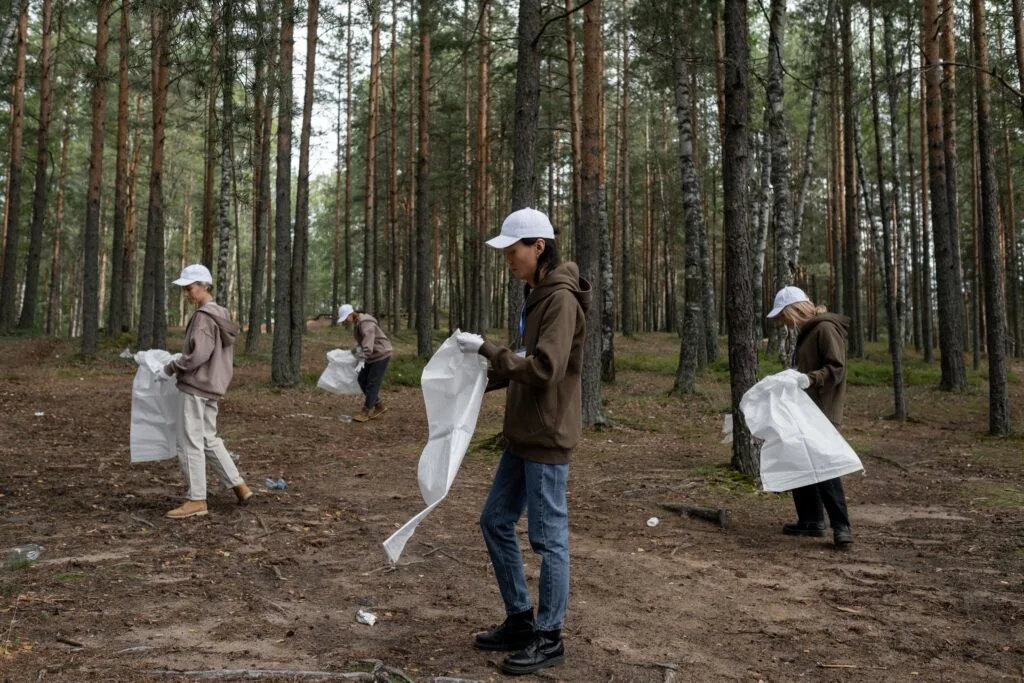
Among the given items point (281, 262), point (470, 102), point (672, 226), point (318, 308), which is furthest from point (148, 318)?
point (318, 308)

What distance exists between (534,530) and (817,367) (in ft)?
11.9

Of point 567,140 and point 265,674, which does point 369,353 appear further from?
point 567,140

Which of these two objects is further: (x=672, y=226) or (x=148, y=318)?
(x=672, y=226)

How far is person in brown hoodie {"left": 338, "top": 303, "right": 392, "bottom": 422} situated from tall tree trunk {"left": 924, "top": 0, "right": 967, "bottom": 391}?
10.3 meters

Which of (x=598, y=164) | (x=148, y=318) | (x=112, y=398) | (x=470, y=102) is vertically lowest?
(x=112, y=398)

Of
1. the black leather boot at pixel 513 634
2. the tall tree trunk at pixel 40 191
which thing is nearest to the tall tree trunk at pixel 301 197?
the tall tree trunk at pixel 40 191

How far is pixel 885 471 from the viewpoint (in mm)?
9141

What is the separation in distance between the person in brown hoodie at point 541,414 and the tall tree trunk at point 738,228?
4526 millimetres

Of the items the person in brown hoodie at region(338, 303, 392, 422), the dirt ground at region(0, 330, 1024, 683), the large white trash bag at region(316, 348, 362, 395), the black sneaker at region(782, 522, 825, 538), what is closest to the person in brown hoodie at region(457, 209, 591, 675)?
the dirt ground at region(0, 330, 1024, 683)

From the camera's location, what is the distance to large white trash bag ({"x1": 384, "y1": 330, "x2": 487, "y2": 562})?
12.3ft

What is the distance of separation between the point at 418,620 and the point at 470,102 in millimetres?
27938

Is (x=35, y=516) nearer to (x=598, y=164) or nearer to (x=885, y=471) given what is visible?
(x=598, y=164)

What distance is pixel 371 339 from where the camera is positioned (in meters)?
12.3

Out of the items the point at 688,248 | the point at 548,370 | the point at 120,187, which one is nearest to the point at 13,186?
the point at 120,187
